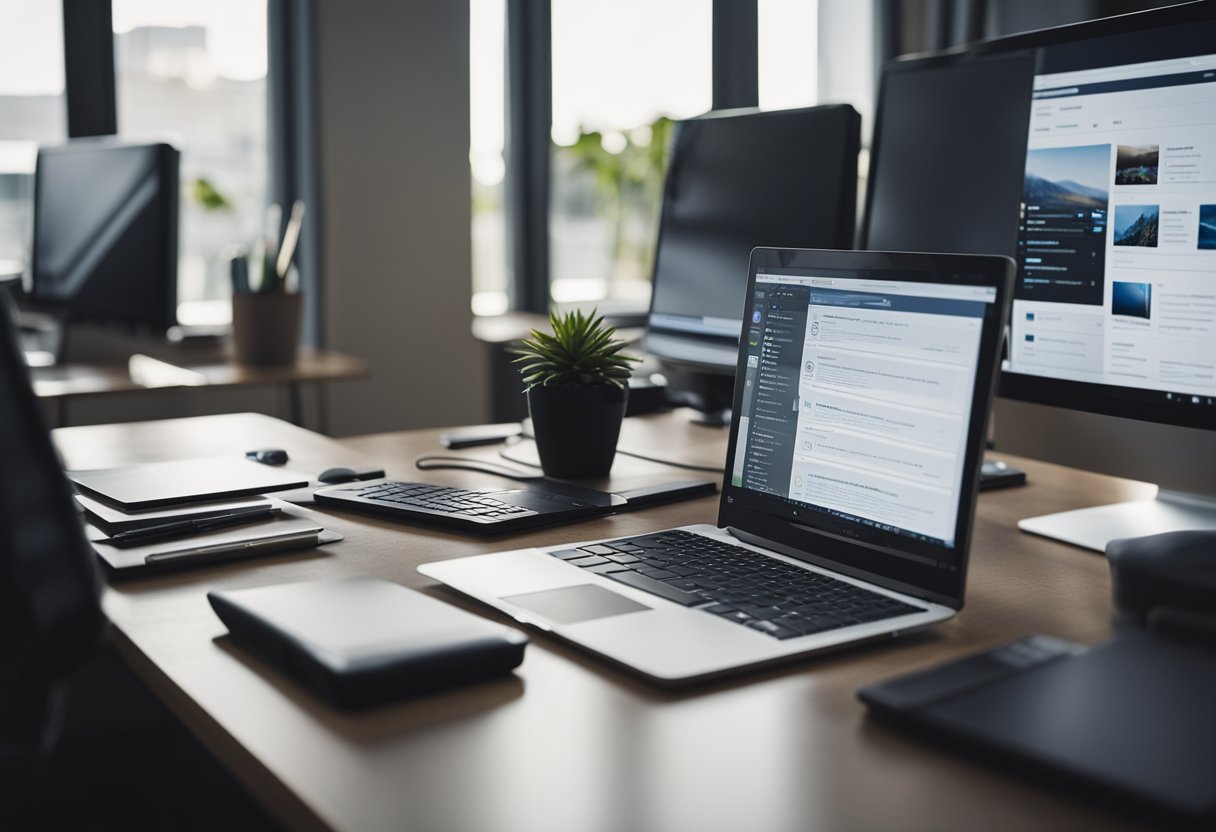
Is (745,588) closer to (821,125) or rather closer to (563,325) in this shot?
(563,325)

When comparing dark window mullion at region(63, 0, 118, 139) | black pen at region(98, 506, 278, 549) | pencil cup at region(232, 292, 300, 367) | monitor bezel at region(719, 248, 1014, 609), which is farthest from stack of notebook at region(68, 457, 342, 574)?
dark window mullion at region(63, 0, 118, 139)

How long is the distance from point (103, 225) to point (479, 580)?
1.87 meters

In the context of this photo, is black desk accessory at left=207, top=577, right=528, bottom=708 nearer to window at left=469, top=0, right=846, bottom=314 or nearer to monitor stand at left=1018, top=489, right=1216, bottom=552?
monitor stand at left=1018, top=489, right=1216, bottom=552

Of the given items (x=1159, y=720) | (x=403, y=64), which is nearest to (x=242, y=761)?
(x=1159, y=720)

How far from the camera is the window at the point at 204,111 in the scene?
314cm

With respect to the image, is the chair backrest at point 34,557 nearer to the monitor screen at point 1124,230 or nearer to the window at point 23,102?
the monitor screen at point 1124,230

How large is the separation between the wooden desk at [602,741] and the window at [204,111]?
250 centimetres

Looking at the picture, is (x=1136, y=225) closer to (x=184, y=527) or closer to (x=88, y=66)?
(x=184, y=527)

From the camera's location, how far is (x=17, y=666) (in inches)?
27.5

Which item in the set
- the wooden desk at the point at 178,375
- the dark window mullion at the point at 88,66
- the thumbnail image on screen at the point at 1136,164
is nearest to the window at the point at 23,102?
the dark window mullion at the point at 88,66

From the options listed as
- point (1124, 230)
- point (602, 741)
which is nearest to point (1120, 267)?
point (1124, 230)

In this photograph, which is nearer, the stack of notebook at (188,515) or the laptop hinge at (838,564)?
the laptop hinge at (838,564)

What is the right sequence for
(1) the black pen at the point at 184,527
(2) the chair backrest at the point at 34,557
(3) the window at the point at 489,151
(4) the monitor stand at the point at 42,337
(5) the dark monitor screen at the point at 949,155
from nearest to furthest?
(2) the chair backrest at the point at 34,557 → (1) the black pen at the point at 184,527 → (5) the dark monitor screen at the point at 949,155 → (4) the monitor stand at the point at 42,337 → (3) the window at the point at 489,151

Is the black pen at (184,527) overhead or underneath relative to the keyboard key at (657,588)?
underneath
